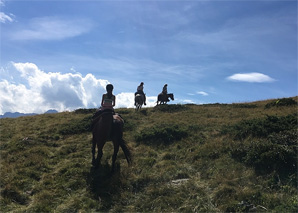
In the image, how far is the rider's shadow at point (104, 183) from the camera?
6689 millimetres

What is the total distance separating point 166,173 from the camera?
7.92m

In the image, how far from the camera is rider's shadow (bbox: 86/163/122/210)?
669cm

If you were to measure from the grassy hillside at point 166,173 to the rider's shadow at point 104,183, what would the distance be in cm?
3

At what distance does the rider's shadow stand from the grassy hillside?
3 centimetres

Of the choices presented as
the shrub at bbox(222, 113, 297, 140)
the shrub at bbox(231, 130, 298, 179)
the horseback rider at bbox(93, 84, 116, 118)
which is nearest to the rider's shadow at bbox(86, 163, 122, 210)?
the horseback rider at bbox(93, 84, 116, 118)

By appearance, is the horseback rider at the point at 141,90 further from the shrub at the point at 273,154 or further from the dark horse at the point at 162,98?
the shrub at the point at 273,154

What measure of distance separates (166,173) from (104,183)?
2218 mm

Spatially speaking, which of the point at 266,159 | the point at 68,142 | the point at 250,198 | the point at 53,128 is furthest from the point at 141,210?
the point at 53,128

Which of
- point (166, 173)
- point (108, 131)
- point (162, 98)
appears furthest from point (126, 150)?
point (162, 98)

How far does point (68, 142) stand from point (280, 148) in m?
10.0

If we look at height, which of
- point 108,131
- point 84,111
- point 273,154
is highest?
point 84,111

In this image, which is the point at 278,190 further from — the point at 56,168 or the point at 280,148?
the point at 56,168

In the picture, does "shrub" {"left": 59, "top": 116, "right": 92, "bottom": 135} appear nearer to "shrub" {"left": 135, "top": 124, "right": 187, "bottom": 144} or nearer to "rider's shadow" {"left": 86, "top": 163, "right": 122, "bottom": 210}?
"shrub" {"left": 135, "top": 124, "right": 187, "bottom": 144}

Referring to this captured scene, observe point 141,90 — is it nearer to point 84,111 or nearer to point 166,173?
point 84,111
